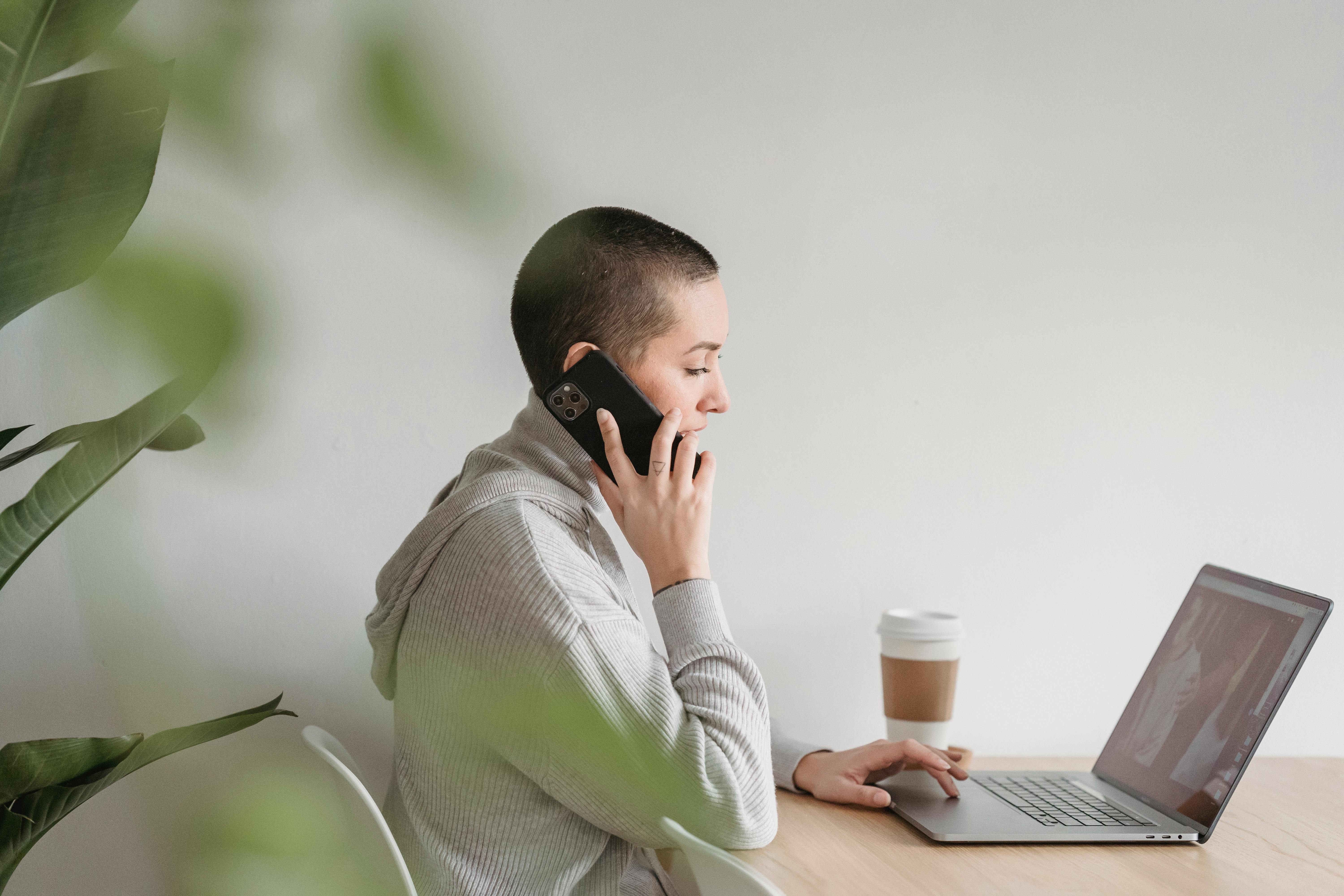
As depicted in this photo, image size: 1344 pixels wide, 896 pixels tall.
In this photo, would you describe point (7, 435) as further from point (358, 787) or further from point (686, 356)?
point (686, 356)

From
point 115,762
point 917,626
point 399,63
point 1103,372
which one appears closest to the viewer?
point 399,63

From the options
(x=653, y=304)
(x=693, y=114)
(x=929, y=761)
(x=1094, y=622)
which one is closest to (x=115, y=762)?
(x=653, y=304)

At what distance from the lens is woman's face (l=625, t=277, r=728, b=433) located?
1.09 meters

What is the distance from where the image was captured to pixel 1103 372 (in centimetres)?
158

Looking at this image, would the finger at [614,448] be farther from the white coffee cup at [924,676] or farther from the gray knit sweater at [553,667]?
the white coffee cup at [924,676]

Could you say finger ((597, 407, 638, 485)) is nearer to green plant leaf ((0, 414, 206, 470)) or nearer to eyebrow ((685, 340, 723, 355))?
eyebrow ((685, 340, 723, 355))

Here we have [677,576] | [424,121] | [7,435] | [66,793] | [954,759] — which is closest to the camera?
[424,121]

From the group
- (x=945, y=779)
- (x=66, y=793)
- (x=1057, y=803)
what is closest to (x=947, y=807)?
(x=945, y=779)

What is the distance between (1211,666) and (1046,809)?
0.88 ft

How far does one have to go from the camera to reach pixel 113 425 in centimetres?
58

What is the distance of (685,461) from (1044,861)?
1.73 feet

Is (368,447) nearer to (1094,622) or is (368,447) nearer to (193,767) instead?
(193,767)

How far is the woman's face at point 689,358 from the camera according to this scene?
109 centimetres

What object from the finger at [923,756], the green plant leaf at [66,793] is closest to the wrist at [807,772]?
the finger at [923,756]
